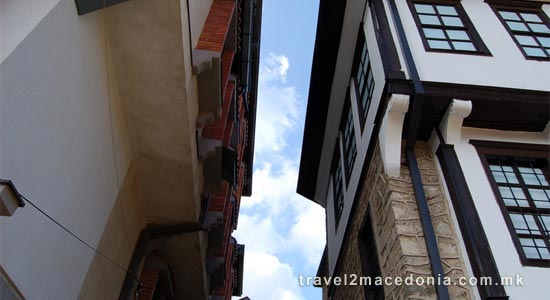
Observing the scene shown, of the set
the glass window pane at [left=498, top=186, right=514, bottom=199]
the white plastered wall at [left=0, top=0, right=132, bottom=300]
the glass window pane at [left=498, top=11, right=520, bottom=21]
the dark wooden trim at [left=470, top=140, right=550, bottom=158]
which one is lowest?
the white plastered wall at [left=0, top=0, right=132, bottom=300]

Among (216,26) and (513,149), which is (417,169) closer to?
(513,149)

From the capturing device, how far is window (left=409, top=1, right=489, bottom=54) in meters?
7.86

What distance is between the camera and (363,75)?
31.7ft

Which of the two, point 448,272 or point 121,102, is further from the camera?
point 121,102

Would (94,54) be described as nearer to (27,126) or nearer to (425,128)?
(27,126)

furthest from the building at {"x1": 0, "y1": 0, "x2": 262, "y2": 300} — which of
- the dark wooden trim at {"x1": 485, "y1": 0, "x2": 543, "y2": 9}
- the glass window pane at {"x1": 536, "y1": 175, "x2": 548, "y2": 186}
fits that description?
the dark wooden trim at {"x1": 485, "y1": 0, "x2": 543, "y2": 9}

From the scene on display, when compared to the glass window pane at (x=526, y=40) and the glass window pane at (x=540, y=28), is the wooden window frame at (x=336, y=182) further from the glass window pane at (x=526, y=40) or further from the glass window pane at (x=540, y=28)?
the glass window pane at (x=540, y=28)

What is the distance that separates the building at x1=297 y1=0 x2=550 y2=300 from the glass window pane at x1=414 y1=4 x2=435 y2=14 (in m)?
0.04

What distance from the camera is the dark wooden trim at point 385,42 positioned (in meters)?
7.18

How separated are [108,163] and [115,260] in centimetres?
182

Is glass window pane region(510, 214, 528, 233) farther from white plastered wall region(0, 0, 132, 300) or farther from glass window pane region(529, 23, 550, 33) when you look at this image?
white plastered wall region(0, 0, 132, 300)

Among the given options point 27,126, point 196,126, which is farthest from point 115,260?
point 27,126

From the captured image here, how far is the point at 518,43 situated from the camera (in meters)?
8.02

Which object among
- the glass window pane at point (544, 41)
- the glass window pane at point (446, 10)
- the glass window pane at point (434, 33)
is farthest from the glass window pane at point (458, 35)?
the glass window pane at point (544, 41)
